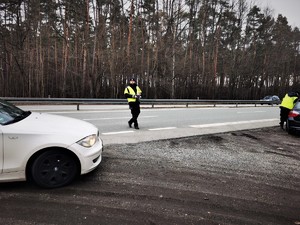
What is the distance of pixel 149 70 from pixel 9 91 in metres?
15.5

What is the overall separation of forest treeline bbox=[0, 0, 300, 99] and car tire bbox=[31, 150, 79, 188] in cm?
1650

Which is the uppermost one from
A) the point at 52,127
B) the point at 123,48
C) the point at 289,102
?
the point at 123,48

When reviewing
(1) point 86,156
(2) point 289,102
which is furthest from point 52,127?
(2) point 289,102

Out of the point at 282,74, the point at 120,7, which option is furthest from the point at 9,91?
the point at 282,74

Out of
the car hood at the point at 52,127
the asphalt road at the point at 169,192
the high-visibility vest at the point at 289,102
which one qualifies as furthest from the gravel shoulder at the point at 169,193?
the high-visibility vest at the point at 289,102

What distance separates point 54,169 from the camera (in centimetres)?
340

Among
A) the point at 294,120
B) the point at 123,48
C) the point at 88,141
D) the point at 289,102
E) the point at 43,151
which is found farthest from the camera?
the point at 123,48

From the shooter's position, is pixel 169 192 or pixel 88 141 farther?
pixel 88 141

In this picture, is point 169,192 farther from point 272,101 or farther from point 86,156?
point 272,101

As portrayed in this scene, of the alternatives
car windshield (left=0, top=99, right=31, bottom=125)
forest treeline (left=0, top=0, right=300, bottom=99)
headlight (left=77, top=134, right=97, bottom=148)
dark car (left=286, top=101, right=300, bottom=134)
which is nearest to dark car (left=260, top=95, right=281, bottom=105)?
forest treeline (left=0, top=0, right=300, bottom=99)

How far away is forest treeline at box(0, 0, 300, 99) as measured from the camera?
22297 mm

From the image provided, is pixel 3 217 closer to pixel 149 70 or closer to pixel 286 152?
pixel 286 152

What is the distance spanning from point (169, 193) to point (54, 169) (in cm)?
176

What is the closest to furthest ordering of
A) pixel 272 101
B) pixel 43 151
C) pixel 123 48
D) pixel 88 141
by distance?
pixel 43 151 < pixel 88 141 < pixel 123 48 < pixel 272 101
